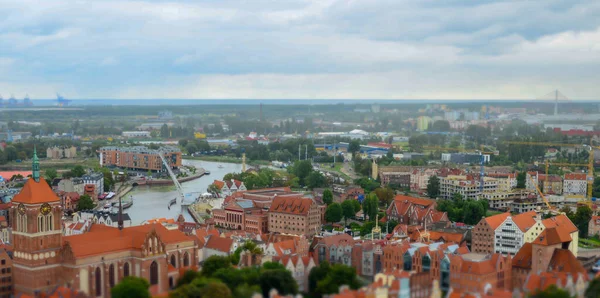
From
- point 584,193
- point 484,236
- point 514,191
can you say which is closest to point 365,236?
point 484,236

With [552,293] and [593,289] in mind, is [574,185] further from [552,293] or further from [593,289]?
[552,293]

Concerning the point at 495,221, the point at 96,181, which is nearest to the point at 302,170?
the point at 96,181

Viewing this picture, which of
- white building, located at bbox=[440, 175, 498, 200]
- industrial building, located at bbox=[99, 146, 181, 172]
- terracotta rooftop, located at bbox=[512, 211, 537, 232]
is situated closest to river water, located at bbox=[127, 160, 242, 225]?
industrial building, located at bbox=[99, 146, 181, 172]

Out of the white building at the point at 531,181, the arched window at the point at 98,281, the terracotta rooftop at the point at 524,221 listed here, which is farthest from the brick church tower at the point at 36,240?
the white building at the point at 531,181

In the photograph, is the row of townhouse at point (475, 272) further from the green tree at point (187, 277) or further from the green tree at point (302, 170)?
the green tree at point (302, 170)

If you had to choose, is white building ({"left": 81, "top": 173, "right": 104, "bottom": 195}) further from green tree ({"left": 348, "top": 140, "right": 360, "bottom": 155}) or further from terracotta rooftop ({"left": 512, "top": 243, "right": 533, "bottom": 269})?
green tree ({"left": 348, "top": 140, "right": 360, "bottom": 155})

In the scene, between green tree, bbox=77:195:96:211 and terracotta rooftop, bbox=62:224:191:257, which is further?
green tree, bbox=77:195:96:211
